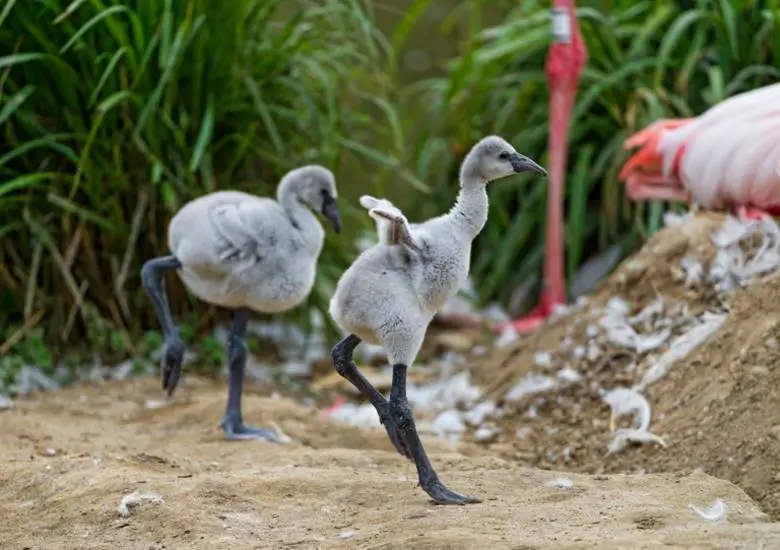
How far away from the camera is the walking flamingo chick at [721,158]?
3.63 metres

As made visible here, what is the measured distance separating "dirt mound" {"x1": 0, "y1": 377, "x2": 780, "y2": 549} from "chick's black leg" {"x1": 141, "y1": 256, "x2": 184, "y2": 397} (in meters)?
0.18

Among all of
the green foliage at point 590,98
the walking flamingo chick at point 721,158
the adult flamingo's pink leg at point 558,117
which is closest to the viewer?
the walking flamingo chick at point 721,158

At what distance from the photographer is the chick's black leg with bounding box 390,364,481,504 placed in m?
2.51

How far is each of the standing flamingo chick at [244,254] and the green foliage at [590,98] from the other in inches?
78.5

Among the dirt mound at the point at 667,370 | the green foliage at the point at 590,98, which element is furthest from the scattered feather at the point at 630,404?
Answer: the green foliage at the point at 590,98

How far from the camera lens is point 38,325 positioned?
4.36 metres

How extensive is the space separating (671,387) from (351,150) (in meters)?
1.70

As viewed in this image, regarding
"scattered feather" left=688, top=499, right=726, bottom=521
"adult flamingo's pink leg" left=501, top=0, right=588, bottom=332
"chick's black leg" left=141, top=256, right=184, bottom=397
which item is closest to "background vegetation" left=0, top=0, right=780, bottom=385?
"adult flamingo's pink leg" left=501, top=0, right=588, bottom=332

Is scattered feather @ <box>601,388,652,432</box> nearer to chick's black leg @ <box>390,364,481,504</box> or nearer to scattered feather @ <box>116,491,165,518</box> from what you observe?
chick's black leg @ <box>390,364,481,504</box>

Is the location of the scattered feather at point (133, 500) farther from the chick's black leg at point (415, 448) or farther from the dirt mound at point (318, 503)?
the chick's black leg at point (415, 448)

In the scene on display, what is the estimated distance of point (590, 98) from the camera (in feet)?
17.0

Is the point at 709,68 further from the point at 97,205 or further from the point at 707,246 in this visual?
the point at 97,205

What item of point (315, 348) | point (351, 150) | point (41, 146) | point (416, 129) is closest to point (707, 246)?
point (351, 150)

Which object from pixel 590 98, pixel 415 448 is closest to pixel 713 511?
pixel 415 448
